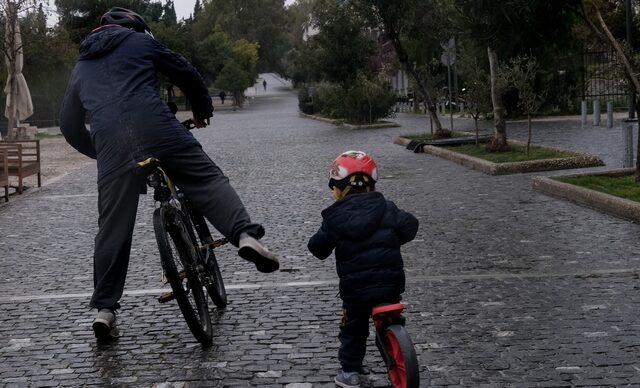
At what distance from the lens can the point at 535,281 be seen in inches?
269

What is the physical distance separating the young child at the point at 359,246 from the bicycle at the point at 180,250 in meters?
0.87

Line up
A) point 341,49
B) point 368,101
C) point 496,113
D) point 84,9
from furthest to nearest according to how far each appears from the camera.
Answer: point 84,9 → point 341,49 → point 368,101 → point 496,113

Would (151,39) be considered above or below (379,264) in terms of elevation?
above

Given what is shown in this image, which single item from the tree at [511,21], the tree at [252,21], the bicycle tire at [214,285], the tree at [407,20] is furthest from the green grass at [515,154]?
the tree at [252,21]

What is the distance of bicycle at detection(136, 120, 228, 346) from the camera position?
5.02 meters

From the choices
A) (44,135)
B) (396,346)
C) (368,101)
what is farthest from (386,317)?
(44,135)

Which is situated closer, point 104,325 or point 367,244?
point 367,244

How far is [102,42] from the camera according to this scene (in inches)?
211

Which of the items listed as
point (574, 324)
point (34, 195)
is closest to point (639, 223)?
point (574, 324)

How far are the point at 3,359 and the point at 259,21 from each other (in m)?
128

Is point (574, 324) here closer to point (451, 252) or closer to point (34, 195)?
point (451, 252)

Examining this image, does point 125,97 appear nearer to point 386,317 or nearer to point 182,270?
point 182,270

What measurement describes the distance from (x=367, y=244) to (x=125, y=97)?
63.5 inches

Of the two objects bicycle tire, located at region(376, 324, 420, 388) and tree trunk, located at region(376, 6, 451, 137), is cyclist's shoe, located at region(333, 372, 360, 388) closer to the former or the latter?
bicycle tire, located at region(376, 324, 420, 388)
